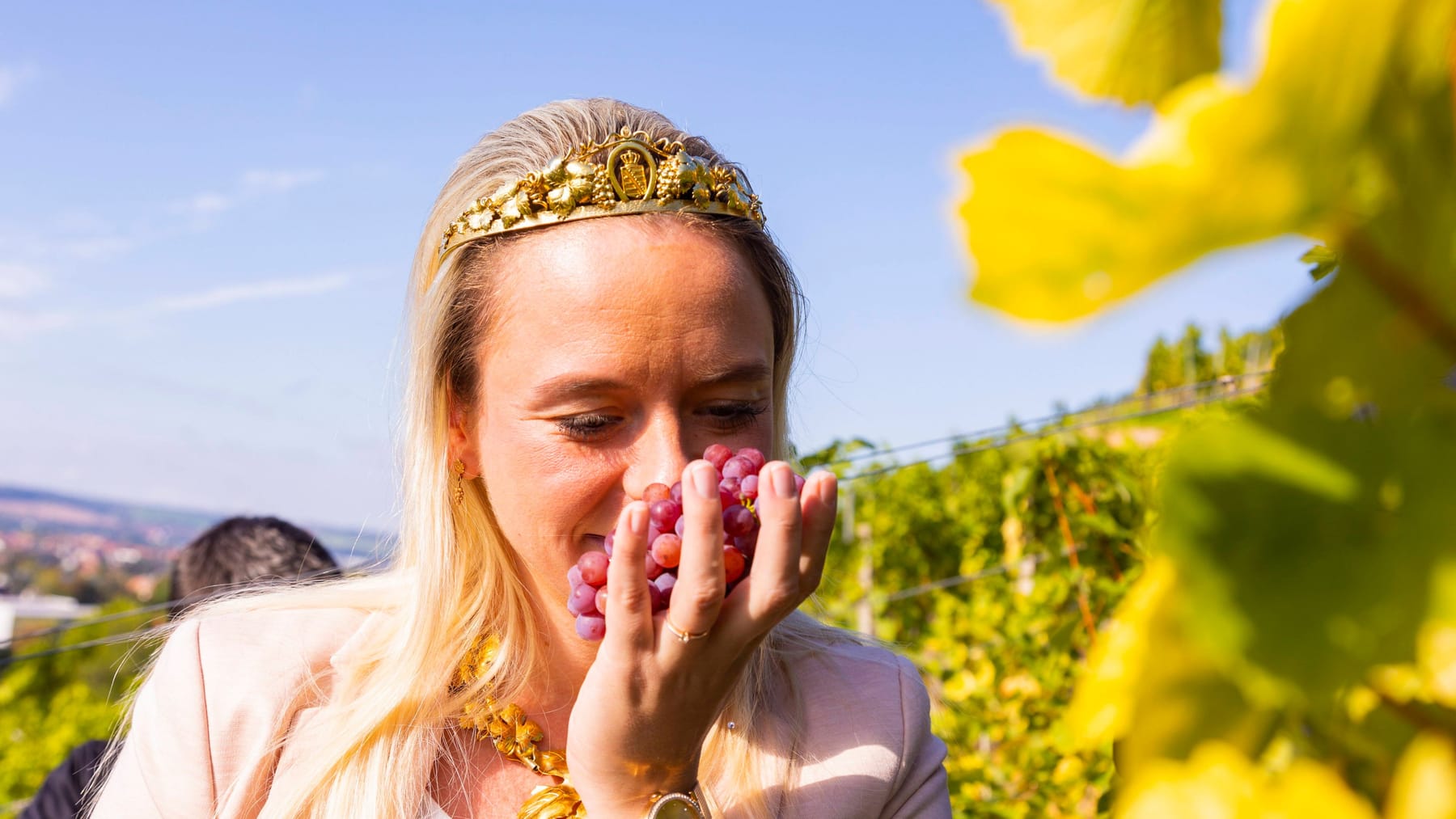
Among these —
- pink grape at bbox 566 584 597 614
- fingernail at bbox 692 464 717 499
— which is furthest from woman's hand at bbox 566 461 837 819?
pink grape at bbox 566 584 597 614

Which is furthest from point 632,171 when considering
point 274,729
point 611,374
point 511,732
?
point 274,729

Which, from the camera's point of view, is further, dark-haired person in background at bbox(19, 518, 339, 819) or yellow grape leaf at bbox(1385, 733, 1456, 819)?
dark-haired person in background at bbox(19, 518, 339, 819)

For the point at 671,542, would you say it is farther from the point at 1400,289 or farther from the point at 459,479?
the point at 1400,289

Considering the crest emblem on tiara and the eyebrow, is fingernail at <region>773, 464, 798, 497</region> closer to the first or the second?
the eyebrow

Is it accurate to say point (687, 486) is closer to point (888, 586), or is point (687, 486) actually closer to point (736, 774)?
point (736, 774)

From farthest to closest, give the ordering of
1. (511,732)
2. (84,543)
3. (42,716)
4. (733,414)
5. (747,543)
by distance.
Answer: (84,543)
(42,716)
(511,732)
(733,414)
(747,543)

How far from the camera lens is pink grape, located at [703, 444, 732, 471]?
155 centimetres

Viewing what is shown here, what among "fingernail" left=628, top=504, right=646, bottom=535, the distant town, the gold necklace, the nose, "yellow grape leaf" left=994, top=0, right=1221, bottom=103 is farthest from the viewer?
the distant town

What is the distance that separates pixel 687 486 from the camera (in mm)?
1311

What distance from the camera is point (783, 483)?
133cm

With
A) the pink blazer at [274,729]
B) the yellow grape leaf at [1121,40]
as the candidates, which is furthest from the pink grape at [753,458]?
the yellow grape leaf at [1121,40]

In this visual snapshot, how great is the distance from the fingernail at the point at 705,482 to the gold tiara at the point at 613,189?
2.13 feet

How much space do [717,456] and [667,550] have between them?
0.58 feet

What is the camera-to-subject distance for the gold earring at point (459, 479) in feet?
6.62
